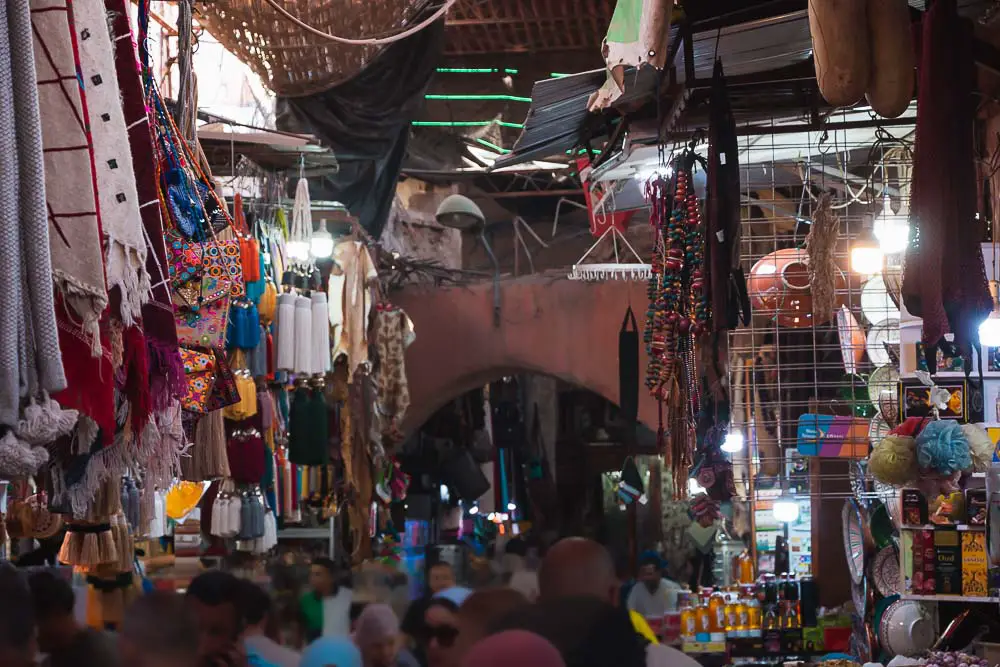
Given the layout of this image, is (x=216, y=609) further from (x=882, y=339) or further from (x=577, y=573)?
(x=882, y=339)

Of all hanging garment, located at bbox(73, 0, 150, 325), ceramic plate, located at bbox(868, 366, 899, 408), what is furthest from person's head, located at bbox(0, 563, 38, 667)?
ceramic plate, located at bbox(868, 366, 899, 408)

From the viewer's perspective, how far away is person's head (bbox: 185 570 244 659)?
1.00 m

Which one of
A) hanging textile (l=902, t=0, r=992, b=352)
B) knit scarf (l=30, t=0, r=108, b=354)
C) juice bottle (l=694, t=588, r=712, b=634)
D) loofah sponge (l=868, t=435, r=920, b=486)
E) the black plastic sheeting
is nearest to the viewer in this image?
knit scarf (l=30, t=0, r=108, b=354)

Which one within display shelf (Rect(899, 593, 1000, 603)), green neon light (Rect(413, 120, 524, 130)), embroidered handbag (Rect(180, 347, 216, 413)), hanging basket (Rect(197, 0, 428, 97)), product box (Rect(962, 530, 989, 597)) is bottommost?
display shelf (Rect(899, 593, 1000, 603))

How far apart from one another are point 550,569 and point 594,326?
1116cm

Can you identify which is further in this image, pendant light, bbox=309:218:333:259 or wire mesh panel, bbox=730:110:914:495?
pendant light, bbox=309:218:333:259

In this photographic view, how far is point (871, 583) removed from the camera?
6.37m

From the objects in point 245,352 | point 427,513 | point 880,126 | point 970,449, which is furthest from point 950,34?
point 427,513

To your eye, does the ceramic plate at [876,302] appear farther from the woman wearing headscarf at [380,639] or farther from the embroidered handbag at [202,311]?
the woman wearing headscarf at [380,639]

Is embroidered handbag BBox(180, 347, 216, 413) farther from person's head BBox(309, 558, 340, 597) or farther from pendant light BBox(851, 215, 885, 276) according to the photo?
pendant light BBox(851, 215, 885, 276)

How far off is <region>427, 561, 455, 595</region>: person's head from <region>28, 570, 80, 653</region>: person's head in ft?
1.02

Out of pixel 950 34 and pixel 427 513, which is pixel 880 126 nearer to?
pixel 950 34

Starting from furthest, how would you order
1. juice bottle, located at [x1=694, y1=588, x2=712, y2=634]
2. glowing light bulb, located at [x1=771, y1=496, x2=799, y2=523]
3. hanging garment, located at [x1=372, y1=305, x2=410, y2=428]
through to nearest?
glowing light bulb, located at [x1=771, y1=496, x2=799, y2=523]
hanging garment, located at [x1=372, y1=305, x2=410, y2=428]
juice bottle, located at [x1=694, y1=588, x2=712, y2=634]

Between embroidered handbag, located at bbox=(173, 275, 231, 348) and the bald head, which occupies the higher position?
embroidered handbag, located at bbox=(173, 275, 231, 348)
